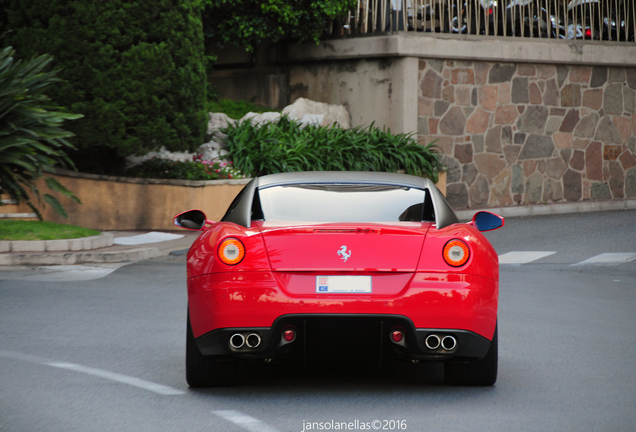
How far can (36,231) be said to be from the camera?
12.6 metres

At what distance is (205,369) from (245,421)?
29.8 inches

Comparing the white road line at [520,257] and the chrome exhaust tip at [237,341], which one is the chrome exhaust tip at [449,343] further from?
the white road line at [520,257]

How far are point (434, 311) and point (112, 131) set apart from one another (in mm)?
10778

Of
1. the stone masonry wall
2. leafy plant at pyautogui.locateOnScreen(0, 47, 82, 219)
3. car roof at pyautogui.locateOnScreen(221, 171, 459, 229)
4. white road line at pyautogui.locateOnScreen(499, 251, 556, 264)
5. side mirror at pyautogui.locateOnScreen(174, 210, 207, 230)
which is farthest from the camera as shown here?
the stone masonry wall

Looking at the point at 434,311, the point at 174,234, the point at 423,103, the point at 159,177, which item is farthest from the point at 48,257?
the point at 423,103

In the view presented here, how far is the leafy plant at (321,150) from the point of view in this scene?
1688 centimetres

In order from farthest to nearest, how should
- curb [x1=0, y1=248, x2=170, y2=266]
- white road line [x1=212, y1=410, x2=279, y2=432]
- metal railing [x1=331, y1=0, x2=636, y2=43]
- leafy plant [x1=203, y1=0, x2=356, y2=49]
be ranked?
metal railing [x1=331, y1=0, x2=636, y2=43] < leafy plant [x1=203, y1=0, x2=356, y2=49] < curb [x1=0, y1=248, x2=170, y2=266] < white road line [x1=212, y1=410, x2=279, y2=432]

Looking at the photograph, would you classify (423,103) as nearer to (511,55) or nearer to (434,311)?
(511,55)

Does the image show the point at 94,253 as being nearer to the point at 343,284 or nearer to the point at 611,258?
the point at 611,258

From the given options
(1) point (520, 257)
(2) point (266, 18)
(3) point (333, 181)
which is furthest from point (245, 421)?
(2) point (266, 18)

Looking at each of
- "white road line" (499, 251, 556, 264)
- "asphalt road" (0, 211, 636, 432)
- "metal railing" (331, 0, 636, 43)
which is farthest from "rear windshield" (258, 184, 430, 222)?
"metal railing" (331, 0, 636, 43)

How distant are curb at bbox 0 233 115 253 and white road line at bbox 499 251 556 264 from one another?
5562mm

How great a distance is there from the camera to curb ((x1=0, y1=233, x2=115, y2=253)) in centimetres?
1199

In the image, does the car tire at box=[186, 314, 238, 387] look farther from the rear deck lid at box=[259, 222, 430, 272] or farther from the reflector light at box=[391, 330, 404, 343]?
the reflector light at box=[391, 330, 404, 343]
